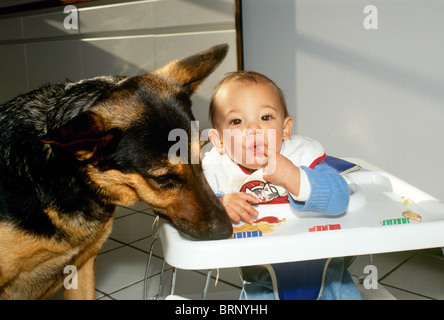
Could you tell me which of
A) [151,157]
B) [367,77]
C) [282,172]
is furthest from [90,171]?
[367,77]

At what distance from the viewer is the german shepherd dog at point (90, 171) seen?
94 centimetres

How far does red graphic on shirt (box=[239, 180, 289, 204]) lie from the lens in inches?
46.0

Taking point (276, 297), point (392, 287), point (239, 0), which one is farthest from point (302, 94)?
point (276, 297)

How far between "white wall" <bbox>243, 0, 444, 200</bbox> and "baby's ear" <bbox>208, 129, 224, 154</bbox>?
2.36 ft

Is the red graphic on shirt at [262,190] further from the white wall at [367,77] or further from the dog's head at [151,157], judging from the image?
the white wall at [367,77]

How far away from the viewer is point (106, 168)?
985mm

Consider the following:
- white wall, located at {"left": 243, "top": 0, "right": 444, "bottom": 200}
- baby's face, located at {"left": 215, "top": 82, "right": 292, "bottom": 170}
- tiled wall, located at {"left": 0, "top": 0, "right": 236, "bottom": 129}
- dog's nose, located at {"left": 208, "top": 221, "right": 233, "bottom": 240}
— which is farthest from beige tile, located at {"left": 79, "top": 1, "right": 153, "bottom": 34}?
dog's nose, located at {"left": 208, "top": 221, "right": 233, "bottom": 240}

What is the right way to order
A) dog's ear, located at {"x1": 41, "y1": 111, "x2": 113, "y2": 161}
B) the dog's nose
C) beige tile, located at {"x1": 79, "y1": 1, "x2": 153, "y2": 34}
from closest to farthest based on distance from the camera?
dog's ear, located at {"x1": 41, "y1": 111, "x2": 113, "y2": 161} < the dog's nose < beige tile, located at {"x1": 79, "y1": 1, "x2": 153, "y2": 34}

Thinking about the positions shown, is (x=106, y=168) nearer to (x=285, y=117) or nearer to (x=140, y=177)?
(x=140, y=177)

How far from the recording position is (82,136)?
841 millimetres

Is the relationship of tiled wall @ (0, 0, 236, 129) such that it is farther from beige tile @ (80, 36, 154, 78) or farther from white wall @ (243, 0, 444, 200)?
white wall @ (243, 0, 444, 200)

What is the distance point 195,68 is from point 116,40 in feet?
5.53

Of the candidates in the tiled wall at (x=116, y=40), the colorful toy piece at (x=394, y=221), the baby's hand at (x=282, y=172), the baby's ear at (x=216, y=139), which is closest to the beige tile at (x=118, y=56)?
the tiled wall at (x=116, y=40)

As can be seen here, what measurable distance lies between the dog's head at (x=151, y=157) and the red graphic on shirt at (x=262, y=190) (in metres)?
0.21
